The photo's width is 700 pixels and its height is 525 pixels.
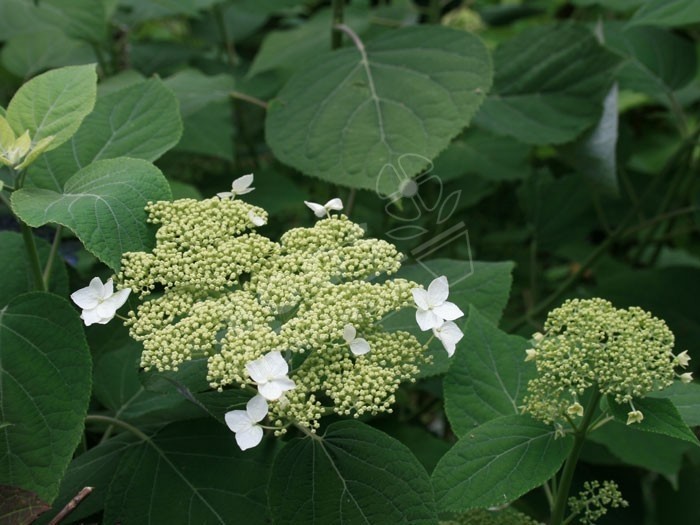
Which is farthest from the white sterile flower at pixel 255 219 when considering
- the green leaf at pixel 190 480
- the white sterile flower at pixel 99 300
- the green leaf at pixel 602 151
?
the green leaf at pixel 602 151

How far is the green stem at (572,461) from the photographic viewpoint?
33.6 inches

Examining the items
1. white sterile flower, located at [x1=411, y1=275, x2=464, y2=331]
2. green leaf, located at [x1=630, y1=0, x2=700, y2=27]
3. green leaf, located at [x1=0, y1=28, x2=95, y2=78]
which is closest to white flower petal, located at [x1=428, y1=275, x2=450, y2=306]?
white sterile flower, located at [x1=411, y1=275, x2=464, y2=331]

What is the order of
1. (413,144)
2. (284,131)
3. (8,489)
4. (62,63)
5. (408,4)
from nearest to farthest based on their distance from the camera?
(8,489) → (413,144) → (284,131) → (62,63) → (408,4)

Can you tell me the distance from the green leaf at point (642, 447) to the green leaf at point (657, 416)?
652 mm

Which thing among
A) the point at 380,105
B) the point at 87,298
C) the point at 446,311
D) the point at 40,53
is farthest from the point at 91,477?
the point at 40,53

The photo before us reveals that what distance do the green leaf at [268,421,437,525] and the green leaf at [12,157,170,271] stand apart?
0.27 metres

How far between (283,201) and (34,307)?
35.4 inches

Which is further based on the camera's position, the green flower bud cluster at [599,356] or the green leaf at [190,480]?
the green leaf at [190,480]

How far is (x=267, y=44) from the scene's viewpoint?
1988 millimetres

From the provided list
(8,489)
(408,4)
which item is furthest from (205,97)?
(408,4)

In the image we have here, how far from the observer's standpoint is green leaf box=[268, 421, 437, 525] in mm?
844

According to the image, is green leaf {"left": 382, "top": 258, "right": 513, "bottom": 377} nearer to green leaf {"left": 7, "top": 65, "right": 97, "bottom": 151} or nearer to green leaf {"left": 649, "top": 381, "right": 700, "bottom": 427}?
green leaf {"left": 649, "top": 381, "right": 700, "bottom": 427}

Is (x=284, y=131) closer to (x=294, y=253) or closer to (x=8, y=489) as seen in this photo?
(x=294, y=253)

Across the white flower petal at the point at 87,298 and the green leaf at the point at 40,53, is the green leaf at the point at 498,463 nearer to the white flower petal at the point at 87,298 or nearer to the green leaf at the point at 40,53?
the white flower petal at the point at 87,298
